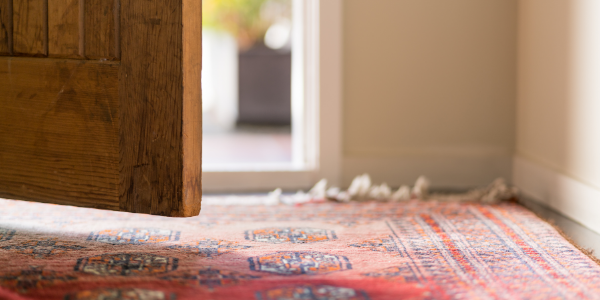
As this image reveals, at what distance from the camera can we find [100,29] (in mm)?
1189

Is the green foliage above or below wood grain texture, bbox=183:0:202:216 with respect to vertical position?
above

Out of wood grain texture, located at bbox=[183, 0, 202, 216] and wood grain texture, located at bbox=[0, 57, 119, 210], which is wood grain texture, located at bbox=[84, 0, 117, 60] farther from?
wood grain texture, located at bbox=[183, 0, 202, 216]

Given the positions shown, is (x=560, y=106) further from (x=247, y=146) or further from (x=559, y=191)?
(x=247, y=146)

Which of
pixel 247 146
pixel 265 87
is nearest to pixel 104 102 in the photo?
pixel 247 146

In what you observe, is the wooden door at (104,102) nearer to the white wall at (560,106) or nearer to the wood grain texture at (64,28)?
the wood grain texture at (64,28)

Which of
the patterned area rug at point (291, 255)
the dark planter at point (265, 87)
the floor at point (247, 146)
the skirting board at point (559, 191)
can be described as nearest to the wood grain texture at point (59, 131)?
the patterned area rug at point (291, 255)

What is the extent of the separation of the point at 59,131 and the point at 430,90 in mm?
1246

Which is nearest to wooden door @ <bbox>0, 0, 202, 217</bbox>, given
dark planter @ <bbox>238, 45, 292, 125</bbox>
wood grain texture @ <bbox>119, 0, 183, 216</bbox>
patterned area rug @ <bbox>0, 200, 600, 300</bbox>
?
wood grain texture @ <bbox>119, 0, 183, 216</bbox>

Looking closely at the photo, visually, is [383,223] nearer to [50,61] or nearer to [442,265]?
[442,265]

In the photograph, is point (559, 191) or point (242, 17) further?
point (242, 17)

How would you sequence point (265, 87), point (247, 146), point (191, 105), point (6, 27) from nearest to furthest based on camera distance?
point (191, 105), point (6, 27), point (247, 146), point (265, 87)

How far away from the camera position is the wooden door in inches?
45.4

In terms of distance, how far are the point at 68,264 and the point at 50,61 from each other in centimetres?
44

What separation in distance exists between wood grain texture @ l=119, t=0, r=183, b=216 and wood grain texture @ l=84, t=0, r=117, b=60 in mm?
26
